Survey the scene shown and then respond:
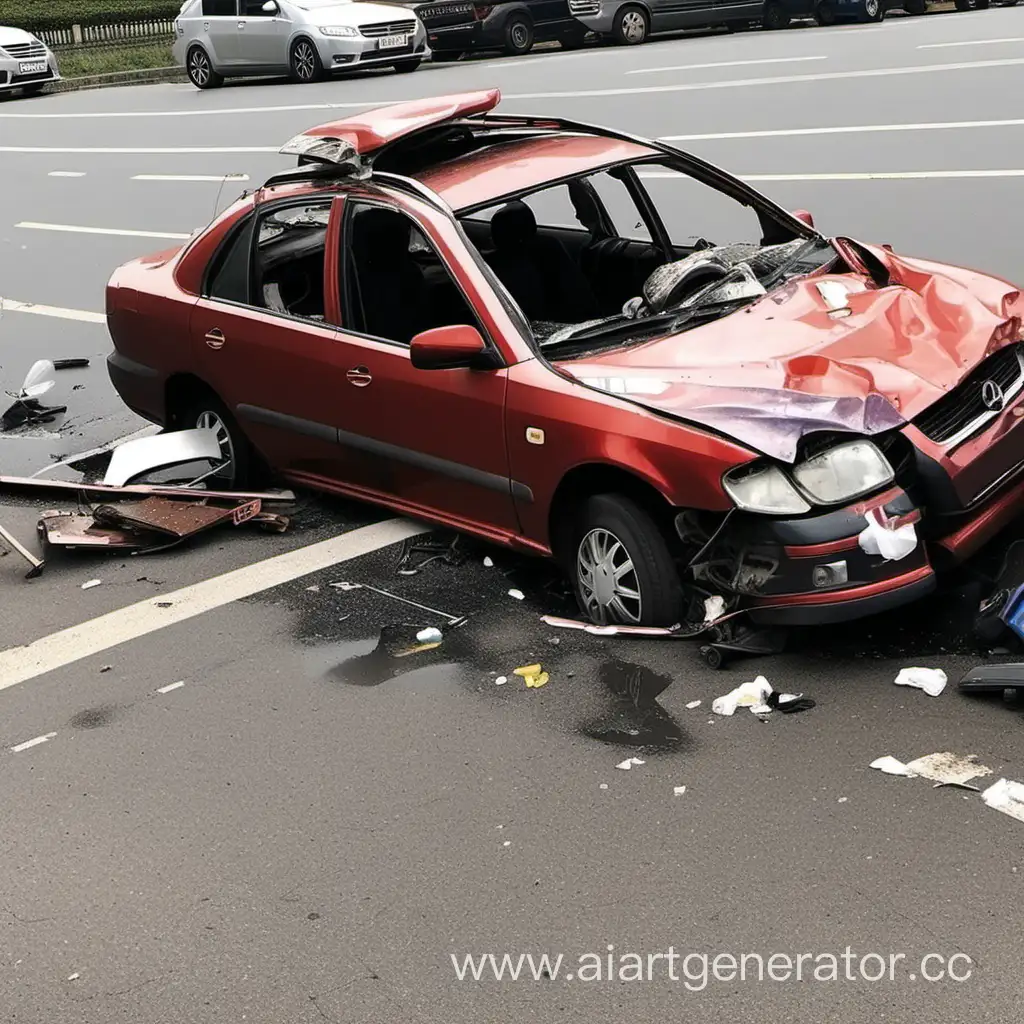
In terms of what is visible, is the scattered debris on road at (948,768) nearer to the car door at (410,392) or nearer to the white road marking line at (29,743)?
the car door at (410,392)

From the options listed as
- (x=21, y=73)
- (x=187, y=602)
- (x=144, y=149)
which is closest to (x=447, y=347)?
(x=187, y=602)

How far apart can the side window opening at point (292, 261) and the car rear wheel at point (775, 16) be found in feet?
64.8

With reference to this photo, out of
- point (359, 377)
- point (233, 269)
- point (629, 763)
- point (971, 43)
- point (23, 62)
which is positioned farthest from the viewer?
point (23, 62)

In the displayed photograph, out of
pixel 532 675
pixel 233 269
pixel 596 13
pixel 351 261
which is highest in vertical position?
pixel 596 13

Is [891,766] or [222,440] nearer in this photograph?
[891,766]

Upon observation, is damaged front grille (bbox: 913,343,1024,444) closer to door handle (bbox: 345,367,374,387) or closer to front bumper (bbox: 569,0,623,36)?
door handle (bbox: 345,367,374,387)

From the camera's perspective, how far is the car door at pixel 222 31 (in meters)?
24.0

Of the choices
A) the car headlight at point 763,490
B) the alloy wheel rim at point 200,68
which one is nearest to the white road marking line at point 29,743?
the car headlight at point 763,490

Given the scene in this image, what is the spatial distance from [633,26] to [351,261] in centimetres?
2025

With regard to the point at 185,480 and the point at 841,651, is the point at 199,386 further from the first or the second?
the point at 841,651

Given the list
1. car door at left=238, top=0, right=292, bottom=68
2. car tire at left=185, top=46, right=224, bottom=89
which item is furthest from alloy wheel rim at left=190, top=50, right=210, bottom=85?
car door at left=238, top=0, right=292, bottom=68

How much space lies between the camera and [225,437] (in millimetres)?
7039

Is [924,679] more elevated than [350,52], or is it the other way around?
[350,52]

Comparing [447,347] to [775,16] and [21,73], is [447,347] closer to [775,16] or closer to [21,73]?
[775,16]
